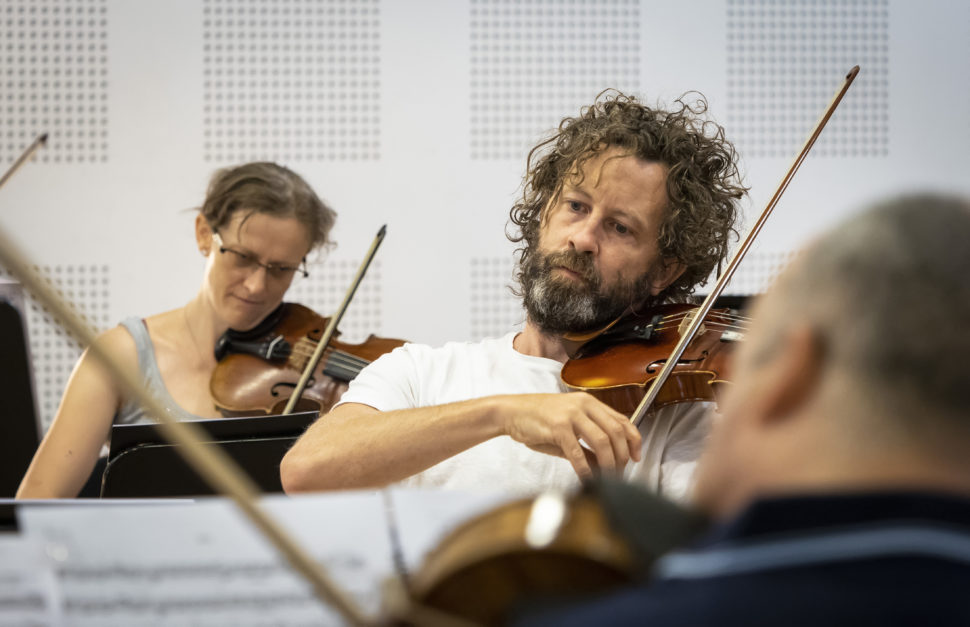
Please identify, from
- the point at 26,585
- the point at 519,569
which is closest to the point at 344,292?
the point at 26,585

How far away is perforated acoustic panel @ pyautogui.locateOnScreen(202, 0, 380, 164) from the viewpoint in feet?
11.2

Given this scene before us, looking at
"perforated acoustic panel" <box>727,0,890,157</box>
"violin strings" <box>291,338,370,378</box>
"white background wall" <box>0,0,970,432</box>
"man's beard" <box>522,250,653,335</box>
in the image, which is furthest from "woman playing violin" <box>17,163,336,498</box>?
"perforated acoustic panel" <box>727,0,890,157</box>

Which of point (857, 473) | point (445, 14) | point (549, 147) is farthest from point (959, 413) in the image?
point (445, 14)

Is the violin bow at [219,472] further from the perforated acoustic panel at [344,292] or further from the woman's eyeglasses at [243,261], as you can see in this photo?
the perforated acoustic panel at [344,292]

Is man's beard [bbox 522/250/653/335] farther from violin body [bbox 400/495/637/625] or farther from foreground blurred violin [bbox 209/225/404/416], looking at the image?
violin body [bbox 400/495/637/625]

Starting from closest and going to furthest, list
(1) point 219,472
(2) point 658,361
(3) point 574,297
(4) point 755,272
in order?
(1) point 219,472 → (2) point 658,361 → (3) point 574,297 → (4) point 755,272

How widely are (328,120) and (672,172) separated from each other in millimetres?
1958

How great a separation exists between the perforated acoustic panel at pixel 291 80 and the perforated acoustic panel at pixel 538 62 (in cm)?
38

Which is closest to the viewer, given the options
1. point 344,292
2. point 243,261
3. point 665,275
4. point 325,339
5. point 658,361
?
point 658,361

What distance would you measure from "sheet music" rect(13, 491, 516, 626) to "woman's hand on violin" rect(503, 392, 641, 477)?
2.11 ft

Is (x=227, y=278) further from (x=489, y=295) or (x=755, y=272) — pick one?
(x=755, y=272)

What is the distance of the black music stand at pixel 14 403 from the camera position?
190 centimetres

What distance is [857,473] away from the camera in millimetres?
469

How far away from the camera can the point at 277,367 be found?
96.4 inches
